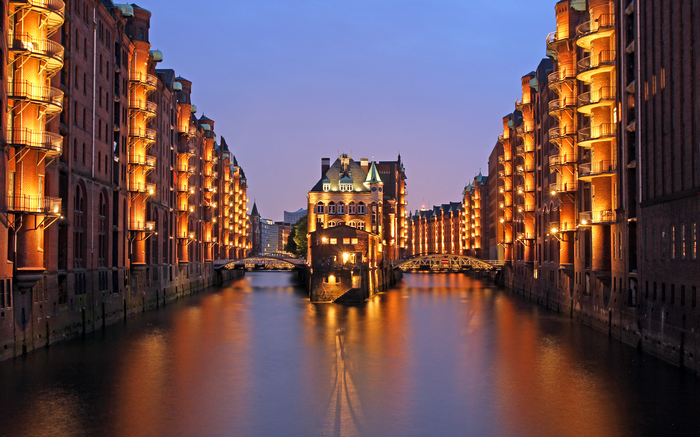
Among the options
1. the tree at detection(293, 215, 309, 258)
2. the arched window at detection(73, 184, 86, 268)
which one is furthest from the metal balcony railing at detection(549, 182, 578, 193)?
the tree at detection(293, 215, 309, 258)

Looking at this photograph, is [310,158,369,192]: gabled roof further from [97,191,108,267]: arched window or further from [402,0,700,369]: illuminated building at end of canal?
[97,191,108,267]: arched window

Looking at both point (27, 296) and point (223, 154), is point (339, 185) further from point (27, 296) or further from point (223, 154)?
point (27, 296)

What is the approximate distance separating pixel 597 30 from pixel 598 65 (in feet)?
8.17

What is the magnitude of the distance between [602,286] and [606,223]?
5.25m

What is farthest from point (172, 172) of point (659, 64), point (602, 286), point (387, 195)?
point (387, 195)

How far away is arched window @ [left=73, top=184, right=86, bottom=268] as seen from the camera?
4981cm

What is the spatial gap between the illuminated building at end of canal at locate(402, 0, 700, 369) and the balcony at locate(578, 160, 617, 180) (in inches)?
3.1

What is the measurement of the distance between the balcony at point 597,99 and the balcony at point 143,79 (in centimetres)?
3877

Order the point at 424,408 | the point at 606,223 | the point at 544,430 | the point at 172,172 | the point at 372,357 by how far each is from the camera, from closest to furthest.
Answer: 1. the point at 544,430
2. the point at 424,408
3. the point at 372,357
4. the point at 606,223
5. the point at 172,172

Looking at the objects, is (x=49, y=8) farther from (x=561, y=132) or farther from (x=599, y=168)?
(x=561, y=132)

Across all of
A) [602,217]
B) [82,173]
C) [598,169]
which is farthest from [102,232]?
[598,169]

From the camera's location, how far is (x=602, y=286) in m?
51.4

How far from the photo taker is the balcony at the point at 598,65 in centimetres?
4878

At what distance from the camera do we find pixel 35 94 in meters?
39.4
